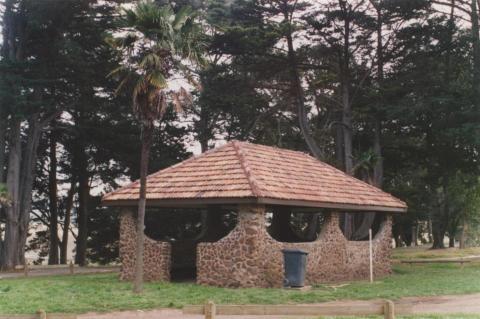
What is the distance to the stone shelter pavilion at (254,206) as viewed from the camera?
59.0 feet

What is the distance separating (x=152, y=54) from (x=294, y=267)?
6.85 metres

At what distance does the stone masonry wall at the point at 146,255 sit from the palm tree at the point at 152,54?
259 centimetres

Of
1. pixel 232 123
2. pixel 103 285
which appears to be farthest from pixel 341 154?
pixel 103 285

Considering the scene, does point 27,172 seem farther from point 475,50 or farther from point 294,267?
point 475,50

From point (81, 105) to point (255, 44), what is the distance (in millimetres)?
9954

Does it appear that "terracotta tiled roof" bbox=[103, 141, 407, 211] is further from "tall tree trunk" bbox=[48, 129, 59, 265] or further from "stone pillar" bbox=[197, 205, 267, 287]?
"tall tree trunk" bbox=[48, 129, 59, 265]

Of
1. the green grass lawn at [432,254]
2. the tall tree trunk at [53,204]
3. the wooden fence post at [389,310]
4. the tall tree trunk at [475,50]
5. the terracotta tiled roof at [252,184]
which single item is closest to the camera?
the wooden fence post at [389,310]

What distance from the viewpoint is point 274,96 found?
3741 cm

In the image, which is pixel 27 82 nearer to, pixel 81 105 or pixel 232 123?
pixel 81 105

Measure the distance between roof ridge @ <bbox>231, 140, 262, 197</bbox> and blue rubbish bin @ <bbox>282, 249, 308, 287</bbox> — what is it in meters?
1.98

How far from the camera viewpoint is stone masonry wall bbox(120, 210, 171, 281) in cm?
1958

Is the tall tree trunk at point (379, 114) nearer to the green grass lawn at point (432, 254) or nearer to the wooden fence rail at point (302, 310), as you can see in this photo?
the green grass lawn at point (432, 254)

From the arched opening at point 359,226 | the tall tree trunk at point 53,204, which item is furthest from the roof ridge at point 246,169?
the tall tree trunk at point 53,204

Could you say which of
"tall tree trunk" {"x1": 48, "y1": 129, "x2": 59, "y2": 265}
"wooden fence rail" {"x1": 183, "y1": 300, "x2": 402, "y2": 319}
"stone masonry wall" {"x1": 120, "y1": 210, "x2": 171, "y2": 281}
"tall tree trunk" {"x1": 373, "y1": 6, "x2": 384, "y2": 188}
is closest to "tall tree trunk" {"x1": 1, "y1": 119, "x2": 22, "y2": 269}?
"tall tree trunk" {"x1": 48, "y1": 129, "x2": 59, "y2": 265}
